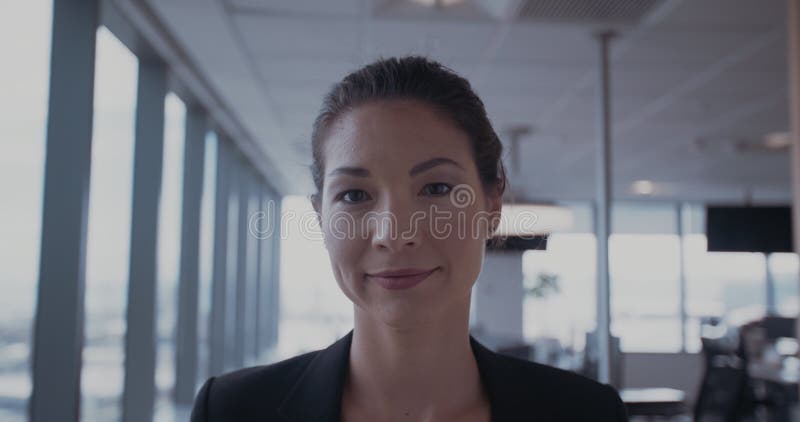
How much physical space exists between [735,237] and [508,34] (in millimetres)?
4332

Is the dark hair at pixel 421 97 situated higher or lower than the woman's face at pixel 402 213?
higher

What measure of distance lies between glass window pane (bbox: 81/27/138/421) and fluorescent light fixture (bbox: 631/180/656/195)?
24.9ft

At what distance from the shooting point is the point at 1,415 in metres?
2.29

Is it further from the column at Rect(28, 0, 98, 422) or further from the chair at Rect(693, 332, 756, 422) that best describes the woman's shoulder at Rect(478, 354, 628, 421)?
the chair at Rect(693, 332, 756, 422)

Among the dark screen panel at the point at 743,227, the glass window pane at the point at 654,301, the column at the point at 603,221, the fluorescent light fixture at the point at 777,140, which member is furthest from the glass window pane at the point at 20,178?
the glass window pane at the point at 654,301

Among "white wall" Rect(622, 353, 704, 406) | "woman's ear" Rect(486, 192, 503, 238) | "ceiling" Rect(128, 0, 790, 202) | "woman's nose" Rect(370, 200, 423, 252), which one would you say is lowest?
"white wall" Rect(622, 353, 704, 406)

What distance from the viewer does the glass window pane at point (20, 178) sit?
221 cm

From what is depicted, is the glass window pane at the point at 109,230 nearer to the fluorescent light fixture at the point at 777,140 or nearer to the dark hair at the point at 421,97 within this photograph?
the dark hair at the point at 421,97

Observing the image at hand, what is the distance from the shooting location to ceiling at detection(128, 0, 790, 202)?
3262mm

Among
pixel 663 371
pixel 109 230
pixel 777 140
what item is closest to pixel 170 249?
pixel 109 230

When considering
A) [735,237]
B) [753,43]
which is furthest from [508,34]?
[735,237]

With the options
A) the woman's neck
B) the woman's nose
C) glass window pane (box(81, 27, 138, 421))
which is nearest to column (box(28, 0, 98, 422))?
glass window pane (box(81, 27, 138, 421))

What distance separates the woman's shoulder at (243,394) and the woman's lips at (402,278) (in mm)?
330

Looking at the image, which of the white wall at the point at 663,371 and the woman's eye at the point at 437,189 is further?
the white wall at the point at 663,371
